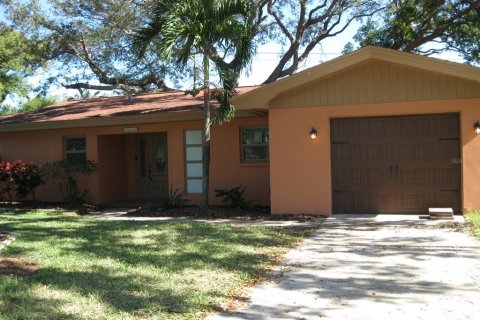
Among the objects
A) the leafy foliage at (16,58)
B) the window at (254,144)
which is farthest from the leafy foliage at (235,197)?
the leafy foliage at (16,58)

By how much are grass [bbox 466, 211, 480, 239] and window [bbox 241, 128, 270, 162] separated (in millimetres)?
5403

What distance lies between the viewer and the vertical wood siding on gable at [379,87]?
1093 cm

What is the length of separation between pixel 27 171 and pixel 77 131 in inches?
80.9

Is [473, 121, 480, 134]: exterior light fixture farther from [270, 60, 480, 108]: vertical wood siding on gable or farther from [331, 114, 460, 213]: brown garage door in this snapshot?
[270, 60, 480, 108]: vertical wood siding on gable

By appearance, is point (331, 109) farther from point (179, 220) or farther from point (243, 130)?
point (179, 220)

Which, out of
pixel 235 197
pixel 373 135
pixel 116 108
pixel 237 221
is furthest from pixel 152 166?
pixel 373 135

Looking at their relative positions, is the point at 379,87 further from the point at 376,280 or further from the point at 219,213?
the point at 376,280

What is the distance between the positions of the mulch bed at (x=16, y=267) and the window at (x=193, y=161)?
8.22 m

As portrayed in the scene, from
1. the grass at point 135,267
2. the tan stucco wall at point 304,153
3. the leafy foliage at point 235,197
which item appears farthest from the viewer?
the leafy foliage at point 235,197

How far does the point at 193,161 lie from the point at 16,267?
8756 mm

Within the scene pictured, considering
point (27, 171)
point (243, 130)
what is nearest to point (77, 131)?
point (27, 171)

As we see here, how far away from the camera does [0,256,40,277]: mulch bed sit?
6024mm

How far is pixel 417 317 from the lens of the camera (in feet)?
15.5

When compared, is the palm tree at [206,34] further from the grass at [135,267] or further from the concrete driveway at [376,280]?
the concrete driveway at [376,280]
